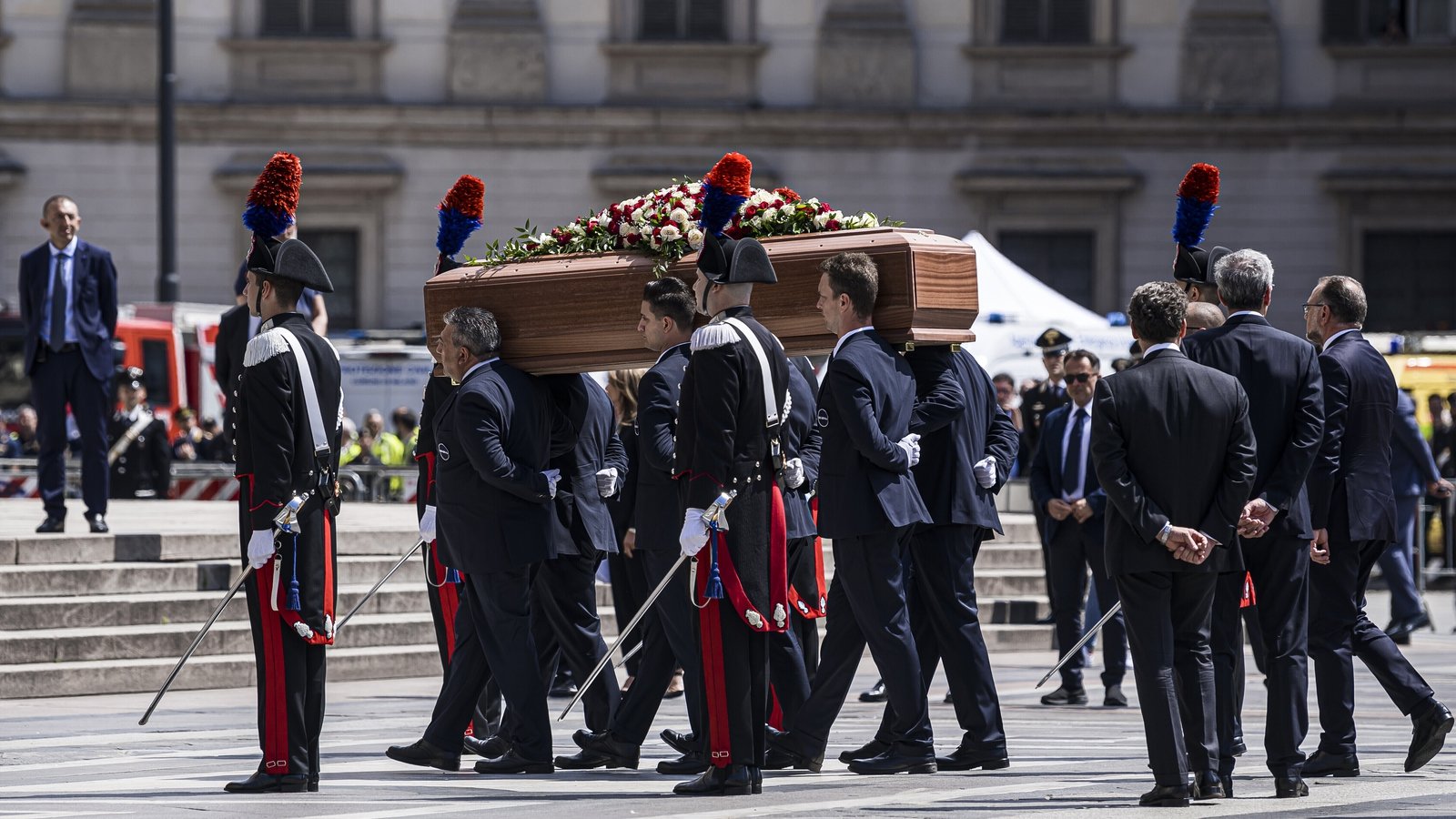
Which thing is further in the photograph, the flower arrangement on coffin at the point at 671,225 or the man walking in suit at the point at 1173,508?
the flower arrangement on coffin at the point at 671,225

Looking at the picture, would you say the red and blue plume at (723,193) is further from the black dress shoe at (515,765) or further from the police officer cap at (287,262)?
the black dress shoe at (515,765)

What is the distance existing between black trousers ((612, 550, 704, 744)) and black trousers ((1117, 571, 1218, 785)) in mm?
1674

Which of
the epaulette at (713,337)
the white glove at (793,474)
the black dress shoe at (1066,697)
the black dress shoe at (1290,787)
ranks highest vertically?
the epaulette at (713,337)

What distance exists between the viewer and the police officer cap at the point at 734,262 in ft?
27.7

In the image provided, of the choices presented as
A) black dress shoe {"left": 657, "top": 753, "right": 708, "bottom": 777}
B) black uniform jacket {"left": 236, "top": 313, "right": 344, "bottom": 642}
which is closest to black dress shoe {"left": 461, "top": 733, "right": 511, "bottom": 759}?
black dress shoe {"left": 657, "top": 753, "right": 708, "bottom": 777}

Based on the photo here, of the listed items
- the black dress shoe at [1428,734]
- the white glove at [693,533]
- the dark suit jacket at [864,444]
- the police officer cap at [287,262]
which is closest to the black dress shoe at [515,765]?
the white glove at [693,533]

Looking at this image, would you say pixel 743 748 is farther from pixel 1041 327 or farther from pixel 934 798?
pixel 1041 327

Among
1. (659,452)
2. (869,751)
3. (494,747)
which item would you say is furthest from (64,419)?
(869,751)

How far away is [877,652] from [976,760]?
559mm

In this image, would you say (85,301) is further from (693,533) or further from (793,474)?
(693,533)

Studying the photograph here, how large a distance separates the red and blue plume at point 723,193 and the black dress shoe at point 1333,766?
9.71ft

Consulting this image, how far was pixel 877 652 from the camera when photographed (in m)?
8.96

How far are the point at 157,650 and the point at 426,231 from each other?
19598 mm

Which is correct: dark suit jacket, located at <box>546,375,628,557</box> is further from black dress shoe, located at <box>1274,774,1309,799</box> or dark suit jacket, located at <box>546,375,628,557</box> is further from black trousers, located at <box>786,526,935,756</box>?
black dress shoe, located at <box>1274,774,1309,799</box>
